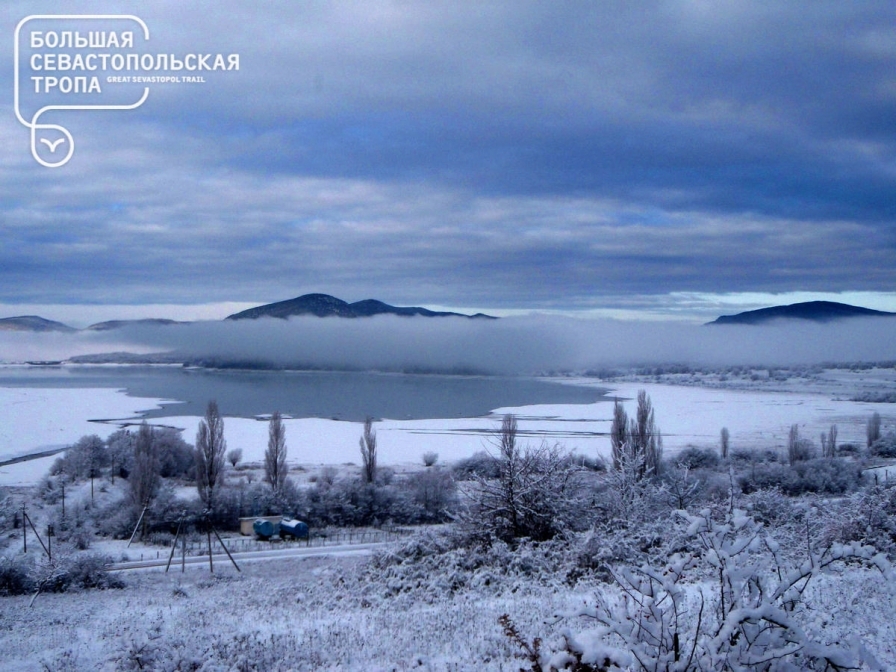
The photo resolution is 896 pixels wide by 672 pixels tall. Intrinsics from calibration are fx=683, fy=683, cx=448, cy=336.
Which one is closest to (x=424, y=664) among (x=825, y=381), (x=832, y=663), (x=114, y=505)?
(x=832, y=663)

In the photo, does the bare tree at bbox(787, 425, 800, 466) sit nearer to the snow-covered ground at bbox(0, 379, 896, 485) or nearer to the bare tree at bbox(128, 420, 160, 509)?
the snow-covered ground at bbox(0, 379, 896, 485)

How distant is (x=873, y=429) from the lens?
34094 millimetres

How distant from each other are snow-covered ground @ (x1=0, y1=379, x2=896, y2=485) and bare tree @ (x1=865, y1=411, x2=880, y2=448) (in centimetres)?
64

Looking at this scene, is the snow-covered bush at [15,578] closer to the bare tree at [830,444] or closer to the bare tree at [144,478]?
the bare tree at [144,478]

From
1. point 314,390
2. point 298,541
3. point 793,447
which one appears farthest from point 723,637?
point 314,390

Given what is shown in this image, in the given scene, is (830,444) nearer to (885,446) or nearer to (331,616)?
(885,446)

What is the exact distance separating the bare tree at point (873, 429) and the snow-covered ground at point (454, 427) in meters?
0.64

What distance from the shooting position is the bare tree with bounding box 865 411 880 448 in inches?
1319

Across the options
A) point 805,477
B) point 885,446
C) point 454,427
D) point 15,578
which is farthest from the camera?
point 454,427

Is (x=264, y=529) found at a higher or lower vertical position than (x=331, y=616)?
lower

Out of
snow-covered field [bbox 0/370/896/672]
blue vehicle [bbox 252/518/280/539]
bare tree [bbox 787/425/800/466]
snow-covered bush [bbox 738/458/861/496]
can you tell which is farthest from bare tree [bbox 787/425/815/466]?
snow-covered field [bbox 0/370/896/672]

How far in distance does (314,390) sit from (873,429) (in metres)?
50.5

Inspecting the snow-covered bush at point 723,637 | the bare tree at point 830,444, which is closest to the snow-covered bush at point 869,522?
the snow-covered bush at point 723,637

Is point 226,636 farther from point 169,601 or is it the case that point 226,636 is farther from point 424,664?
point 169,601
